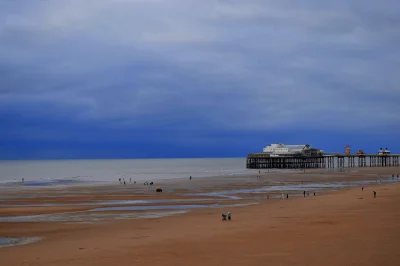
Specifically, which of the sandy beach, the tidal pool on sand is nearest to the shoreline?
the sandy beach

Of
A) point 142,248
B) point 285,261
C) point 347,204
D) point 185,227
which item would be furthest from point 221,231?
point 347,204

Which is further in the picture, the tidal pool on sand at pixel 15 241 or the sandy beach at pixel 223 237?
the tidal pool on sand at pixel 15 241

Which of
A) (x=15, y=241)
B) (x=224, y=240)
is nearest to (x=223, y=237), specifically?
(x=224, y=240)

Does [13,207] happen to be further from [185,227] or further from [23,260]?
[23,260]

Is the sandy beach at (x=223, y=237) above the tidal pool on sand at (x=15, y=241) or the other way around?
above

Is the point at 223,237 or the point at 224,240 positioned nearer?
the point at 224,240

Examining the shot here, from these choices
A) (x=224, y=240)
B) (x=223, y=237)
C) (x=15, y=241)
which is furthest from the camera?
(x=15, y=241)

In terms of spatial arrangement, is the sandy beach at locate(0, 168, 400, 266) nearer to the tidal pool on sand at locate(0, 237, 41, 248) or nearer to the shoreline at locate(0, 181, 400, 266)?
the shoreline at locate(0, 181, 400, 266)

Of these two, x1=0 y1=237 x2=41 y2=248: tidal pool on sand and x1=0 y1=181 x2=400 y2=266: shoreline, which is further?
x1=0 y1=237 x2=41 y2=248: tidal pool on sand

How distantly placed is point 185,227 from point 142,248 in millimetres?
A: 6013

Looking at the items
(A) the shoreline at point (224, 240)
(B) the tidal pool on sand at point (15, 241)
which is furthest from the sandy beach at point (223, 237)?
(B) the tidal pool on sand at point (15, 241)

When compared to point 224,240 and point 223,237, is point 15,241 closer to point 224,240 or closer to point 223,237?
point 223,237

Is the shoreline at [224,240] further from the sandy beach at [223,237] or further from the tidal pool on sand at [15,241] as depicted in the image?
the tidal pool on sand at [15,241]

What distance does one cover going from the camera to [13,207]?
117 ft
